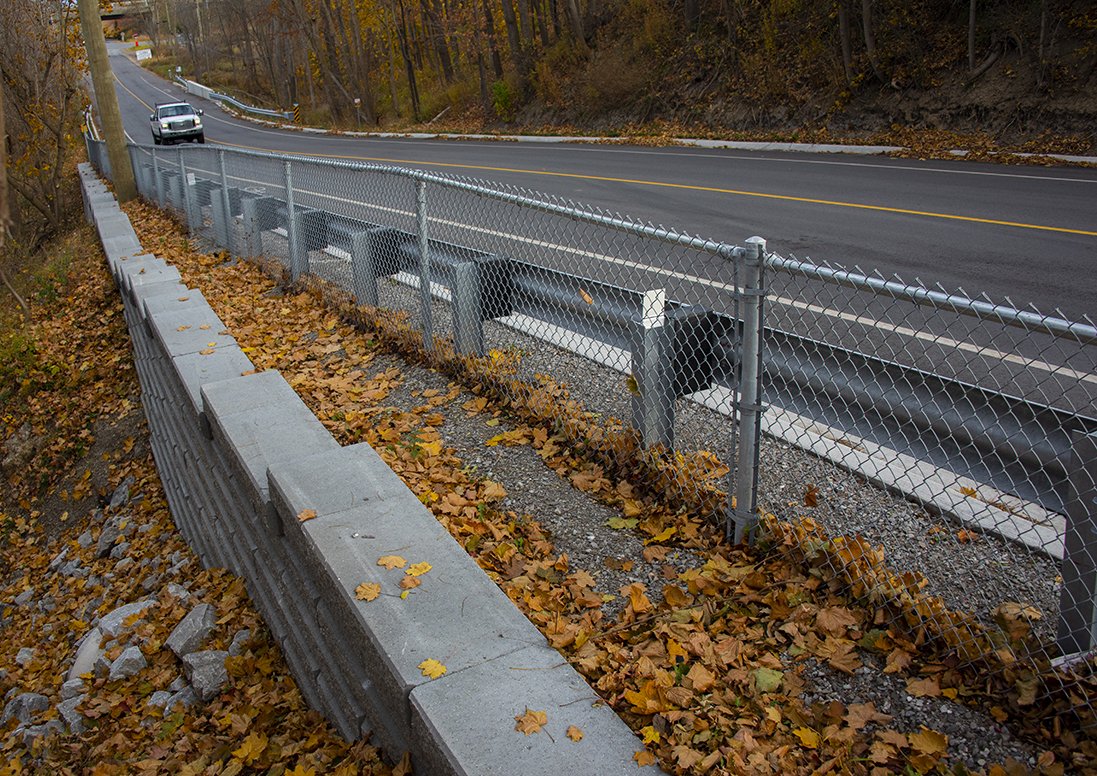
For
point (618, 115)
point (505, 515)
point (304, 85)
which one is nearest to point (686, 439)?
point (505, 515)

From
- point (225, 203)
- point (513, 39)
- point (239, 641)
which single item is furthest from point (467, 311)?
point (513, 39)

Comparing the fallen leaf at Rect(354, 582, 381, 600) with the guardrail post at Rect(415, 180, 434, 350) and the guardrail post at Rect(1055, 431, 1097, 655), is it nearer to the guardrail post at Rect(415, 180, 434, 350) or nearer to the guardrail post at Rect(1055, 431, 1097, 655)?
the guardrail post at Rect(1055, 431, 1097, 655)

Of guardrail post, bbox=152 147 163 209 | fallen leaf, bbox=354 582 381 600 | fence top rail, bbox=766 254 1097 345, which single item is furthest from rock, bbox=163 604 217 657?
guardrail post, bbox=152 147 163 209

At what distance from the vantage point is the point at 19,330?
14.5 metres

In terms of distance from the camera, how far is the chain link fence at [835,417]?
10.6 ft

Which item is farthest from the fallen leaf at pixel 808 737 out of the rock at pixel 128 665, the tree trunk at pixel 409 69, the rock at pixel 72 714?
the tree trunk at pixel 409 69

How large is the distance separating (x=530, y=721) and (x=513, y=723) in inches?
2.2

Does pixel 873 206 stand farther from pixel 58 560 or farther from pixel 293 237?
pixel 58 560

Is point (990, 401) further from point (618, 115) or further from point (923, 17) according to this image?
point (618, 115)

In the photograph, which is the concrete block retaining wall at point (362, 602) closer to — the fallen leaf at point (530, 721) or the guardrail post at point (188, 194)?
the fallen leaf at point (530, 721)

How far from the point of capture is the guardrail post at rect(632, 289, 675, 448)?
4594mm

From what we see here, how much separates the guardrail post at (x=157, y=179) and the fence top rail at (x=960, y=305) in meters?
16.7

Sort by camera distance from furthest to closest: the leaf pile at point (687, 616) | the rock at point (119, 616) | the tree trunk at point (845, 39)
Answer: the tree trunk at point (845, 39), the rock at point (119, 616), the leaf pile at point (687, 616)

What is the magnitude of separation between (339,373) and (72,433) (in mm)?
5683
